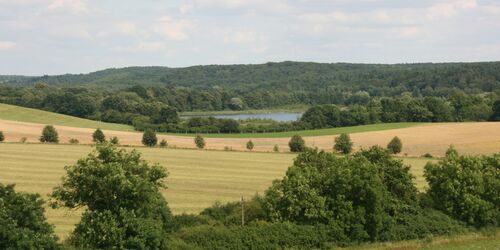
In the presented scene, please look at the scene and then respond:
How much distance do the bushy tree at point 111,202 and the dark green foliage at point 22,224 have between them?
170 cm

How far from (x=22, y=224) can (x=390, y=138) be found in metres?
68.7

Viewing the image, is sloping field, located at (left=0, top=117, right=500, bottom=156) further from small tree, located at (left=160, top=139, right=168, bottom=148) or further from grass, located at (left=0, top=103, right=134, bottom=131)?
grass, located at (left=0, top=103, right=134, bottom=131)

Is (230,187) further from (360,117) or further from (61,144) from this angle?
(360,117)

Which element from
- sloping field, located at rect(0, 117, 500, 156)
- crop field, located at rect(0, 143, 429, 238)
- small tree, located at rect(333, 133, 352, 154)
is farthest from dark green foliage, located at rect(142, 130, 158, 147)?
small tree, located at rect(333, 133, 352, 154)

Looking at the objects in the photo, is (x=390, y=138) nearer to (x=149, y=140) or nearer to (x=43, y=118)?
(x=149, y=140)

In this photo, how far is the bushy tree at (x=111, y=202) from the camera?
24.1m

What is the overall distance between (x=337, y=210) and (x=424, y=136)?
58224 mm

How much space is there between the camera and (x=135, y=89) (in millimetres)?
176750

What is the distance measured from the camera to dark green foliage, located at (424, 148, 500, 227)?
34094 mm

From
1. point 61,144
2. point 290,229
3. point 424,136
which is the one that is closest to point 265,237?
point 290,229

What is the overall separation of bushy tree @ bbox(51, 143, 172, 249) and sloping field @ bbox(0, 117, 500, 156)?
164 ft

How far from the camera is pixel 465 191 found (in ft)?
112

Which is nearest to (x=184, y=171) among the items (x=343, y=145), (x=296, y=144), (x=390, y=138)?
(x=296, y=144)

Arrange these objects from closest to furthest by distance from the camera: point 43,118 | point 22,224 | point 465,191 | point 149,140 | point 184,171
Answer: point 22,224 < point 465,191 < point 184,171 < point 149,140 < point 43,118
